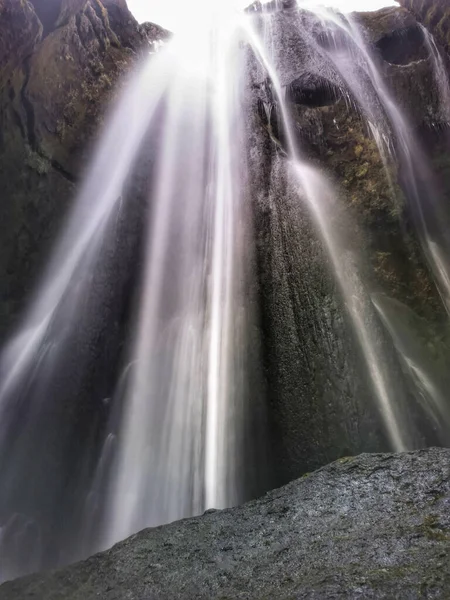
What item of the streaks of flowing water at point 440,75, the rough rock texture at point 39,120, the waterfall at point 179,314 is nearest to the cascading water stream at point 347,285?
the waterfall at point 179,314

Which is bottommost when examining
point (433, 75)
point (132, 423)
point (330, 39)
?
Result: point (132, 423)

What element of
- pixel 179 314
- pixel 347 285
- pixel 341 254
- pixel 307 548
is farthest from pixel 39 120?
pixel 307 548

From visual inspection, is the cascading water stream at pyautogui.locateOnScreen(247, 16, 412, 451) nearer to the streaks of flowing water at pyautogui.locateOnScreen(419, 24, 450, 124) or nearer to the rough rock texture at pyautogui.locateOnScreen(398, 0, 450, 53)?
the streaks of flowing water at pyautogui.locateOnScreen(419, 24, 450, 124)

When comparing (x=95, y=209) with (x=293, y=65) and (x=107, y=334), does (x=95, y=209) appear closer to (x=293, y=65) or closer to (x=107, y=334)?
(x=107, y=334)

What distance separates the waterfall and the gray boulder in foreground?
2373mm

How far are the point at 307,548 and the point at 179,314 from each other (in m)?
5.83

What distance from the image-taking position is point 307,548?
2947 millimetres

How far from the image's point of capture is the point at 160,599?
111 inches

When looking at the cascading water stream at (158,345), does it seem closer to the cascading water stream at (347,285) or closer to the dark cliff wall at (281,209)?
the dark cliff wall at (281,209)

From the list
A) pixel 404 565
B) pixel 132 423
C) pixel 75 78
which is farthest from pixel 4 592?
pixel 75 78

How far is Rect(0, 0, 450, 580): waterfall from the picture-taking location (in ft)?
21.6

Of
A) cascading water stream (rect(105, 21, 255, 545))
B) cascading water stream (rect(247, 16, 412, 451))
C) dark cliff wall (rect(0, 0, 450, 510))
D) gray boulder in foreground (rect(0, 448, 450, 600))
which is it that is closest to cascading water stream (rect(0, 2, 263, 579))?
cascading water stream (rect(105, 21, 255, 545))

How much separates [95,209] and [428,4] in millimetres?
11427

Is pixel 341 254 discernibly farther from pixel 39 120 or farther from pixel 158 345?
pixel 39 120
